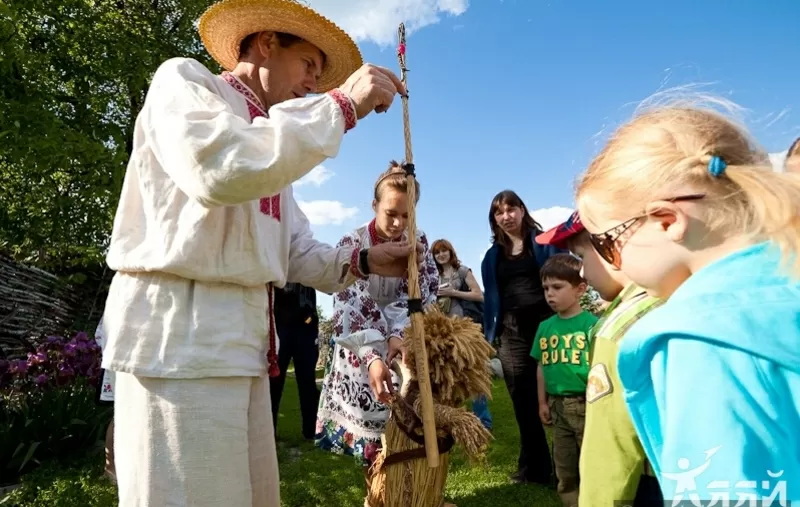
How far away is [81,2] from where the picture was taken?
8.41 metres

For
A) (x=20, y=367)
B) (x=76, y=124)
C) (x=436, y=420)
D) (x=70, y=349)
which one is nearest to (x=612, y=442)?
(x=436, y=420)

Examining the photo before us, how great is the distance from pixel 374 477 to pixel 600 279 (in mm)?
1306

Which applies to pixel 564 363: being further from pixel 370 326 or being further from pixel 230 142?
pixel 230 142

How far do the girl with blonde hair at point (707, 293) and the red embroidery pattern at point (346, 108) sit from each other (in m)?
0.68

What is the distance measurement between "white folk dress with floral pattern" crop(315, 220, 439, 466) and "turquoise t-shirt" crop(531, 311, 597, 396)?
1090 millimetres

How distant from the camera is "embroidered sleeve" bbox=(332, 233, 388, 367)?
269 cm

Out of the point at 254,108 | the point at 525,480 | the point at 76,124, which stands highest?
the point at 76,124

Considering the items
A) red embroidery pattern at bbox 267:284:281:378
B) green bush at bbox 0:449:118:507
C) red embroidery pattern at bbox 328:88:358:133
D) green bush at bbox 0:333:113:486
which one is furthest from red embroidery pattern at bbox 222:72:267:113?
green bush at bbox 0:333:113:486

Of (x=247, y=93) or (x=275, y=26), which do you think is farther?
(x=275, y=26)

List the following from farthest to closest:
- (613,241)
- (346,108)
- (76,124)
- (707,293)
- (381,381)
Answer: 1. (76,124)
2. (381,381)
3. (346,108)
4. (613,241)
5. (707,293)

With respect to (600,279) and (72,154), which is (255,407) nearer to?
(600,279)

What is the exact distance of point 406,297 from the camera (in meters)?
2.94

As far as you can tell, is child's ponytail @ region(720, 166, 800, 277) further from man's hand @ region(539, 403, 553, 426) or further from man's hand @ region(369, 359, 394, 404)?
man's hand @ region(539, 403, 553, 426)

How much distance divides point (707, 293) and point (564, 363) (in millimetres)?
2631
